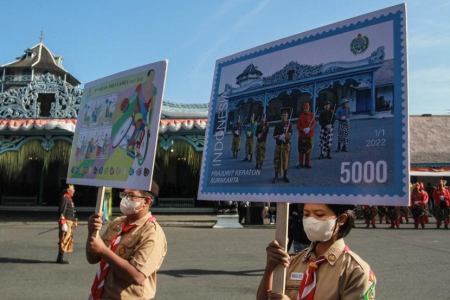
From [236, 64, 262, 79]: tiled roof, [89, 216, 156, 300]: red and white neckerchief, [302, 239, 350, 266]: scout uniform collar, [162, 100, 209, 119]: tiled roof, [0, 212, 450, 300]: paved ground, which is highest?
[162, 100, 209, 119]: tiled roof

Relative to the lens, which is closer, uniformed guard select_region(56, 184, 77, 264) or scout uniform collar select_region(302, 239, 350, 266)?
scout uniform collar select_region(302, 239, 350, 266)

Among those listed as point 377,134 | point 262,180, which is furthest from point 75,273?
point 377,134

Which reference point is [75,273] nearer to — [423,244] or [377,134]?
[377,134]

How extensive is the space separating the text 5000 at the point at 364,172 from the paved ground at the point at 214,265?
4434 mm

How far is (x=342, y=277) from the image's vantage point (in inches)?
82.9

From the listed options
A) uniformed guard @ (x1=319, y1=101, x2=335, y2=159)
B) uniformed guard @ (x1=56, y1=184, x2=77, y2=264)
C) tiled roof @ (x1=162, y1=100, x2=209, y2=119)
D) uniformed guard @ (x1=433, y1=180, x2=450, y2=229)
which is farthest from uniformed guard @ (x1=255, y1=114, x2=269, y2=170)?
tiled roof @ (x1=162, y1=100, x2=209, y2=119)

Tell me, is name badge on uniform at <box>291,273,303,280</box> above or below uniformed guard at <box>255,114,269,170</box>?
below

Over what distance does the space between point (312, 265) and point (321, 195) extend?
1.18 feet

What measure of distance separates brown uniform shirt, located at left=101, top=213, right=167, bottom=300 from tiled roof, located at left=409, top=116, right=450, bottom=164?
2598 centimetres

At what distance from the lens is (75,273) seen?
7.87 metres

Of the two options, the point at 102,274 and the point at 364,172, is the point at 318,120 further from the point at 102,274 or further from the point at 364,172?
the point at 102,274

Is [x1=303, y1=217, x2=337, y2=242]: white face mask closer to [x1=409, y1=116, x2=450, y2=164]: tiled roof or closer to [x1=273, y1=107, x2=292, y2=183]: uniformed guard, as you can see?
Result: [x1=273, y1=107, x2=292, y2=183]: uniformed guard

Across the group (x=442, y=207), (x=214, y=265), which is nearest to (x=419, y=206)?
(x=442, y=207)

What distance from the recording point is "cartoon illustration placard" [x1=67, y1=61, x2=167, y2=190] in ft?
10.8
